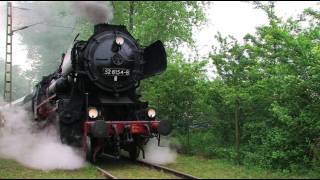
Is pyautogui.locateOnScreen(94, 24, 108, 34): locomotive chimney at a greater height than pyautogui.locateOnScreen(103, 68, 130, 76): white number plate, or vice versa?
pyautogui.locateOnScreen(94, 24, 108, 34): locomotive chimney

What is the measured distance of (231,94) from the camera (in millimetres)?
12656

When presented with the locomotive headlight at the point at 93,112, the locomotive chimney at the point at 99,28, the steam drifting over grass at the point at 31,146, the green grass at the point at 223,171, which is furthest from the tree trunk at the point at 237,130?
the locomotive chimney at the point at 99,28

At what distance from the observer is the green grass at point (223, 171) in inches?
362

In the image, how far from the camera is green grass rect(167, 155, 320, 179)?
9207mm

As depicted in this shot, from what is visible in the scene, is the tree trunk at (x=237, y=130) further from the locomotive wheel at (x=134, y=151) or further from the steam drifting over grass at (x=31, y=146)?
the steam drifting over grass at (x=31, y=146)

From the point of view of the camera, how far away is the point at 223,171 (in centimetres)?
998

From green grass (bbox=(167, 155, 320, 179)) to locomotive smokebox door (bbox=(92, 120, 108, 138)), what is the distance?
6.17 ft

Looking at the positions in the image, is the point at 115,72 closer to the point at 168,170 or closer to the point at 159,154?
the point at 159,154

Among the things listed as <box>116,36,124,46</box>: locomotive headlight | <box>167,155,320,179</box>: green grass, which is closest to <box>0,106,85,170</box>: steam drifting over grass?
<box>167,155,320,179</box>: green grass

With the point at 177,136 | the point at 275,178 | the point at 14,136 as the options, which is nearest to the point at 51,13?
the point at 14,136

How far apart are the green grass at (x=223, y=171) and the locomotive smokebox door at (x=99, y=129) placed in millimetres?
1881

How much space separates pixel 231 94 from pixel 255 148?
5.29ft

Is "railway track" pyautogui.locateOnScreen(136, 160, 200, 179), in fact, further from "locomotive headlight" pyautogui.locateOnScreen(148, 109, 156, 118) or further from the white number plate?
the white number plate

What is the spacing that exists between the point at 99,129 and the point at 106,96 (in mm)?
1623
